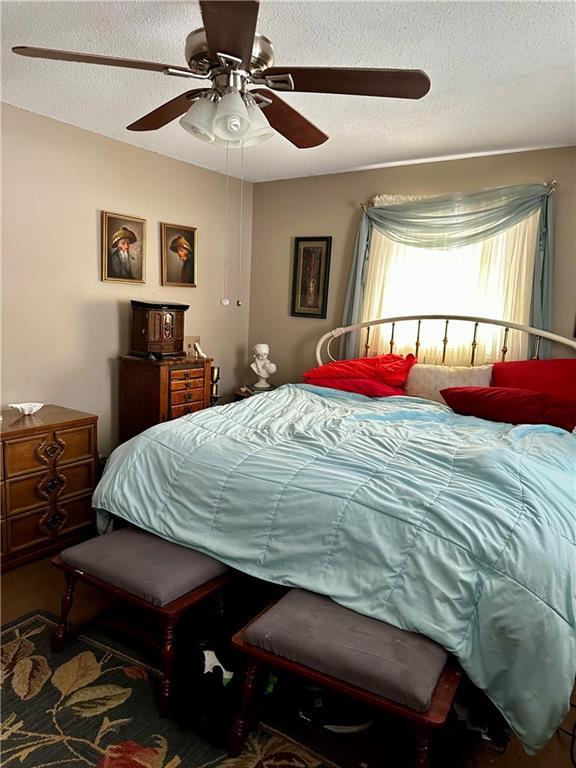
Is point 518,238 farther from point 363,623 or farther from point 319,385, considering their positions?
point 363,623

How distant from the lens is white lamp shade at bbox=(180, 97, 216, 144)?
6.32ft

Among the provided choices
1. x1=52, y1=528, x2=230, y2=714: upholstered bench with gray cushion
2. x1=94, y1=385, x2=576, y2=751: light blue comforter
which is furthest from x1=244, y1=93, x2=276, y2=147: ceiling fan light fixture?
x1=52, y1=528, x2=230, y2=714: upholstered bench with gray cushion

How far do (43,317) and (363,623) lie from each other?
107 inches

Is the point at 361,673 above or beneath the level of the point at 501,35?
beneath


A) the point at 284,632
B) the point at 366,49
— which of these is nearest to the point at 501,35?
the point at 366,49

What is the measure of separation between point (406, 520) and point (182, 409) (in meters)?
2.34

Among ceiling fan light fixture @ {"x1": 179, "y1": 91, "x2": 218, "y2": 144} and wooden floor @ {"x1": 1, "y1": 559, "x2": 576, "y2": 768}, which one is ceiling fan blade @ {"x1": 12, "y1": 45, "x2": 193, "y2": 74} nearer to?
ceiling fan light fixture @ {"x1": 179, "y1": 91, "x2": 218, "y2": 144}

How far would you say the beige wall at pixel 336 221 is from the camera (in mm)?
3457

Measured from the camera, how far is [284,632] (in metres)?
1.58

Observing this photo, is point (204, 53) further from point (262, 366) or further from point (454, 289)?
point (262, 366)

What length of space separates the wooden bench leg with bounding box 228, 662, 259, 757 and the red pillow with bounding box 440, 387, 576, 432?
6.47 ft

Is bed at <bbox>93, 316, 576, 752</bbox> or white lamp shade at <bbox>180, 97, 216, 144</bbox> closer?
bed at <bbox>93, 316, 576, 752</bbox>

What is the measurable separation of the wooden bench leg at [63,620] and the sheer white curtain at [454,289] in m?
2.85

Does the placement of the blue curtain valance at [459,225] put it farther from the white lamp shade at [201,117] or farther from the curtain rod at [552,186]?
the white lamp shade at [201,117]
